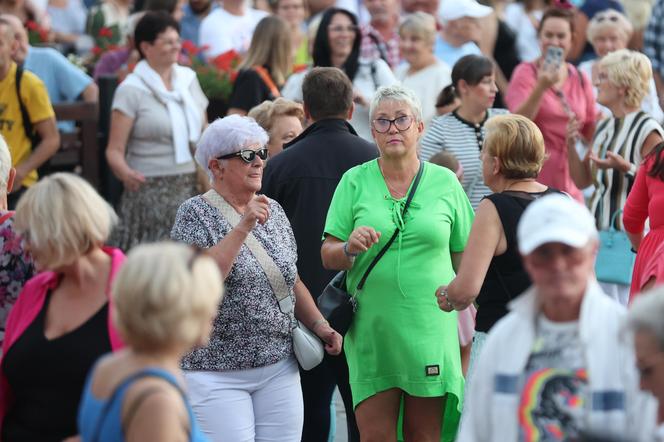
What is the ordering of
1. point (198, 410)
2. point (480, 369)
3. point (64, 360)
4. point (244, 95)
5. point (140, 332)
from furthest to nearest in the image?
point (244, 95)
point (198, 410)
point (64, 360)
point (480, 369)
point (140, 332)

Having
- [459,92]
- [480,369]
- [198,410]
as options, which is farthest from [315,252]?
[480,369]

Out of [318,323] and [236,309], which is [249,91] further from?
[236,309]

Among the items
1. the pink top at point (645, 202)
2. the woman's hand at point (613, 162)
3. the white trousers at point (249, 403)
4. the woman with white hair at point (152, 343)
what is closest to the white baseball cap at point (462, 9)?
the woman's hand at point (613, 162)

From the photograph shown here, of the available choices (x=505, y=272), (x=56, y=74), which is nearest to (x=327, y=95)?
(x=505, y=272)

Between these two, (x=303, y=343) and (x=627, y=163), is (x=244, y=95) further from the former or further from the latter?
(x=303, y=343)

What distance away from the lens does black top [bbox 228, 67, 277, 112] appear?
9031 mm

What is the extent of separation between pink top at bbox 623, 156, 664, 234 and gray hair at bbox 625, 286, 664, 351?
3120mm

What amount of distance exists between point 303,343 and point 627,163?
9.42ft

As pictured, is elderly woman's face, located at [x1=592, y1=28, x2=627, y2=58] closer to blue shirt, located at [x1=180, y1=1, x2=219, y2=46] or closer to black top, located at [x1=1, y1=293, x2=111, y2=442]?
blue shirt, located at [x1=180, y1=1, x2=219, y2=46]

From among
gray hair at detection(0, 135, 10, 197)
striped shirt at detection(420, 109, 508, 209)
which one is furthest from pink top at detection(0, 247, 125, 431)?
striped shirt at detection(420, 109, 508, 209)

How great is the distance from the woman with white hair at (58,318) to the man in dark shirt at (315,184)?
223 centimetres

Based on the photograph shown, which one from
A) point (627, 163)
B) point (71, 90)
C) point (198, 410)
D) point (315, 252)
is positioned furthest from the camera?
point (71, 90)

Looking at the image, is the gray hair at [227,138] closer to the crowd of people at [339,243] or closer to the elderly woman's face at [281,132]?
the crowd of people at [339,243]

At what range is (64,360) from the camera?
4082 mm
